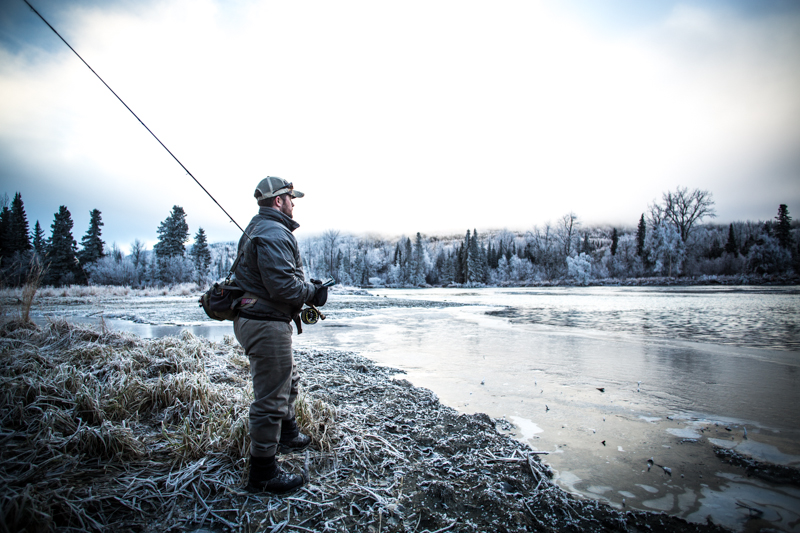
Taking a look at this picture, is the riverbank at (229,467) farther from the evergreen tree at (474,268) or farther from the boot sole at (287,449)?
the evergreen tree at (474,268)

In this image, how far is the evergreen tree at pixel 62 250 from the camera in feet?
105

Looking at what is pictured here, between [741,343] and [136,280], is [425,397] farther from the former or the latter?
[136,280]

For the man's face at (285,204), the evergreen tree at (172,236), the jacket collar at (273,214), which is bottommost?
the jacket collar at (273,214)

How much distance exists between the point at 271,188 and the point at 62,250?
42661mm

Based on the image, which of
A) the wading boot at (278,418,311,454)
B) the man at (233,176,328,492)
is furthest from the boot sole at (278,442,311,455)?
the man at (233,176,328,492)

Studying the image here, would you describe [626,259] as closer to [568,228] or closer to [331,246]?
[568,228]

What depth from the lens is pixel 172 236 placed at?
47.3 m

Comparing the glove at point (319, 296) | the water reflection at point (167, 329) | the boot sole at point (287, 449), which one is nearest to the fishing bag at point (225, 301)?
the glove at point (319, 296)

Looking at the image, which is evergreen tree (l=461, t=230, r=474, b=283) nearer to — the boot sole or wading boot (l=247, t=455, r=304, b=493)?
the boot sole

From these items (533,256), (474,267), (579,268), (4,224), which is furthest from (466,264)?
(4,224)

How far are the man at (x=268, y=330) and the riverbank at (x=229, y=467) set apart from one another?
210mm

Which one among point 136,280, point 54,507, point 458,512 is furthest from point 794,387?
point 136,280

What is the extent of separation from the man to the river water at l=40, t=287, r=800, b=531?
222cm

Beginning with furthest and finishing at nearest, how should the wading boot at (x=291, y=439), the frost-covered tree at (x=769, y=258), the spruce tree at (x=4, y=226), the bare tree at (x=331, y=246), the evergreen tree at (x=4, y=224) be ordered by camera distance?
the bare tree at (x=331, y=246) < the frost-covered tree at (x=769, y=258) < the spruce tree at (x=4, y=226) < the evergreen tree at (x=4, y=224) < the wading boot at (x=291, y=439)
